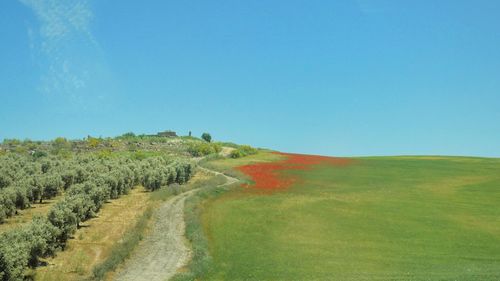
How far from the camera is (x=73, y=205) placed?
4491 centimetres

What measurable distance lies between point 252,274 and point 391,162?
247 feet

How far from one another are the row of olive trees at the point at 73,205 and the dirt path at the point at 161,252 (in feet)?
22.1

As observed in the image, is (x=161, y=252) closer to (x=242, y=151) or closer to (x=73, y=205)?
(x=73, y=205)

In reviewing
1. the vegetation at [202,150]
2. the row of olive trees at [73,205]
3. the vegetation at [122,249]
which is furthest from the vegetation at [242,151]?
the vegetation at [122,249]

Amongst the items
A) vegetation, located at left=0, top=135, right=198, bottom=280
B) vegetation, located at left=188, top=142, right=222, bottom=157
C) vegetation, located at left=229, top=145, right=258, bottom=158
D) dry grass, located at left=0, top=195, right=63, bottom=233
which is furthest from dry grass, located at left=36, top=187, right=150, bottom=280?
vegetation, located at left=188, top=142, right=222, bottom=157

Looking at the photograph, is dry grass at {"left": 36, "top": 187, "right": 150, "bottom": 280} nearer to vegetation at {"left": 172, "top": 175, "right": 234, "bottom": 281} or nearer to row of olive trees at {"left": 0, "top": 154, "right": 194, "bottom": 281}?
row of olive trees at {"left": 0, "top": 154, "right": 194, "bottom": 281}

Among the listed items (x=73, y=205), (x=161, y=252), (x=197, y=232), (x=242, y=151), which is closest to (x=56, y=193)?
(x=73, y=205)

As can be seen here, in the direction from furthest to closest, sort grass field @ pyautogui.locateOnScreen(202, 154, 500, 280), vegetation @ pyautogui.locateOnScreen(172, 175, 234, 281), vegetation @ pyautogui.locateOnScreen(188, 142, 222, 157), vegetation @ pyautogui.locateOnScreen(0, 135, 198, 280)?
vegetation @ pyautogui.locateOnScreen(188, 142, 222, 157) → vegetation @ pyautogui.locateOnScreen(0, 135, 198, 280) → grass field @ pyautogui.locateOnScreen(202, 154, 500, 280) → vegetation @ pyautogui.locateOnScreen(172, 175, 234, 281)

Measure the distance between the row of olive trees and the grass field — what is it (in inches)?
496

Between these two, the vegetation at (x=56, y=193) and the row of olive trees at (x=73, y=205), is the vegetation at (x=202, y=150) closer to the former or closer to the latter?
the vegetation at (x=56, y=193)

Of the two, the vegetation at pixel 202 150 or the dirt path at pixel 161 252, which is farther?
the vegetation at pixel 202 150

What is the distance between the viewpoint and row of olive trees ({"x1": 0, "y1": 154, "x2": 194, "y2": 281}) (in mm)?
31330

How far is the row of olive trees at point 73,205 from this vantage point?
103ft

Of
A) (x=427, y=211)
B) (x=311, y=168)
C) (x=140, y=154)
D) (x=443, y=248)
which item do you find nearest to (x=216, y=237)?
(x=443, y=248)
